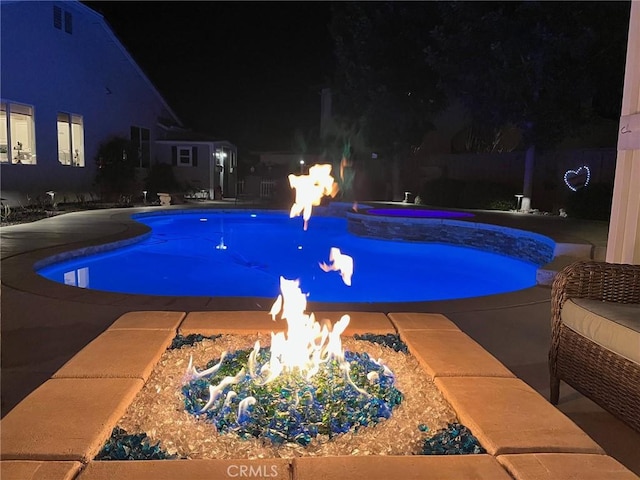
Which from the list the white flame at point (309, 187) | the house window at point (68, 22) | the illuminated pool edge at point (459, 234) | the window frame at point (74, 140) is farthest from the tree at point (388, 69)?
the white flame at point (309, 187)

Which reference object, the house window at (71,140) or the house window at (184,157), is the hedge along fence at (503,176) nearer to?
the house window at (184,157)

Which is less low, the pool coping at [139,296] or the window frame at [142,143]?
the window frame at [142,143]

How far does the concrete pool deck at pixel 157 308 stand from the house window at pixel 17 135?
8096 millimetres

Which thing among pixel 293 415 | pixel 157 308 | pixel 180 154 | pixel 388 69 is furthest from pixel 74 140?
pixel 293 415

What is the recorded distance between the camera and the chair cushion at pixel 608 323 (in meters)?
2.50

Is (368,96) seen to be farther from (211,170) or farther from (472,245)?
(472,245)

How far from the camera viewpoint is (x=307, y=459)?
174cm

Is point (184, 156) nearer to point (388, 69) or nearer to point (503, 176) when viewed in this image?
point (388, 69)

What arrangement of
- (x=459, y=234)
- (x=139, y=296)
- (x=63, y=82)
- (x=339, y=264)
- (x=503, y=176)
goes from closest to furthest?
1. (x=139, y=296)
2. (x=339, y=264)
3. (x=459, y=234)
4. (x=63, y=82)
5. (x=503, y=176)

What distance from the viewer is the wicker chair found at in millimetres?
2670

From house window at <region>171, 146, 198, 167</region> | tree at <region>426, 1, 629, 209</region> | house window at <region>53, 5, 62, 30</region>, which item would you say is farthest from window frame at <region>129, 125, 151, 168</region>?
tree at <region>426, 1, 629, 209</region>

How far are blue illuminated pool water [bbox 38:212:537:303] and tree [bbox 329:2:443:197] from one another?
6.50m

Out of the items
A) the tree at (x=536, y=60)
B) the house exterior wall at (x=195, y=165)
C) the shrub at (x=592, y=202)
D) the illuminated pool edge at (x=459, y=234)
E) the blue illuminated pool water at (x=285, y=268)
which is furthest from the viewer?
the house exterior wall at (x=195, y=165)

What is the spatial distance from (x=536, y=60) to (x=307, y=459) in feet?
41.7
